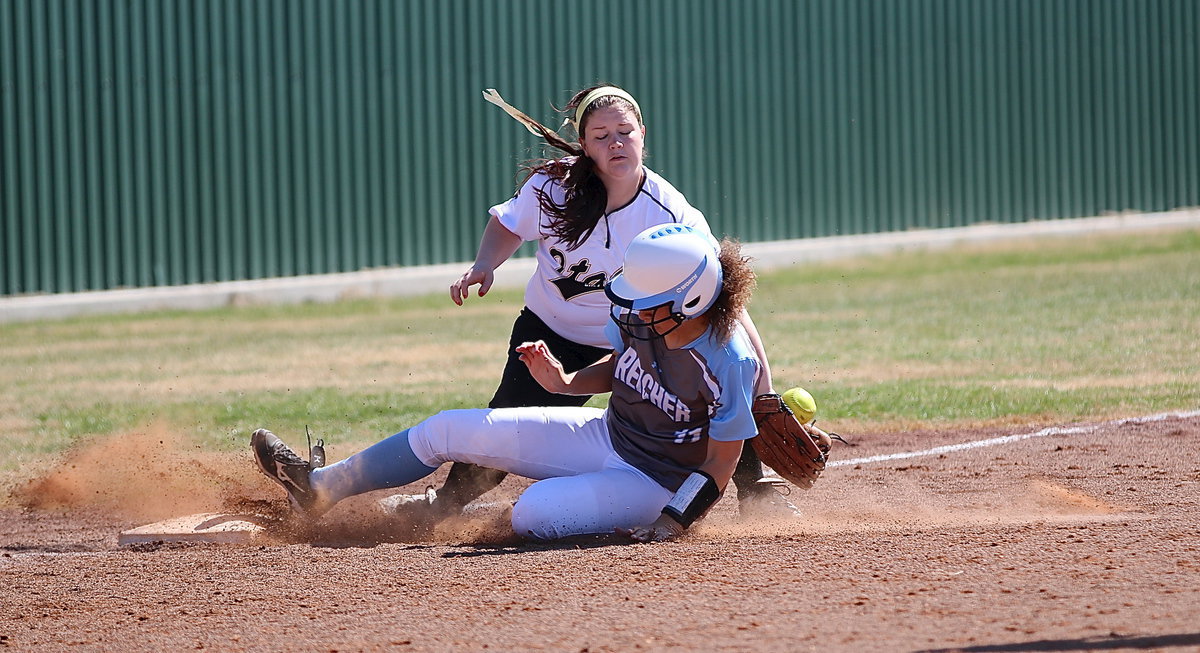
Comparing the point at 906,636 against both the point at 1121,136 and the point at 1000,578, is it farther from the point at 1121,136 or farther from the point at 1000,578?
the point at 1121,136

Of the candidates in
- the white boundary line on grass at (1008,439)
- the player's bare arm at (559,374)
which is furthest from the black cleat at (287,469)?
the white boundary line on grass at (1008,439)

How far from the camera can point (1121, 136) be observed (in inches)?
771

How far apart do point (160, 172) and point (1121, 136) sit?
1225 centimetres

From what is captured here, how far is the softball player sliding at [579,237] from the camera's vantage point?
561 centimetres

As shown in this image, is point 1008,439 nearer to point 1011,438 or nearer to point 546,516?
point 1011,438

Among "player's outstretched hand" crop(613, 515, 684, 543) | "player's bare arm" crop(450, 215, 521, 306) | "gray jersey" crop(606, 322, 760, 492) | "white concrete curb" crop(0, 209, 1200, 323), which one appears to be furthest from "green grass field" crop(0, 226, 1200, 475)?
"player's outstretched hand" crop(613, 515, 684, 543)

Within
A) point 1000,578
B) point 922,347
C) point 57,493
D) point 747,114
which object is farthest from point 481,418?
point 747,114

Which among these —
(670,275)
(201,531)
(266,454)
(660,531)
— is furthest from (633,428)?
(201,531)

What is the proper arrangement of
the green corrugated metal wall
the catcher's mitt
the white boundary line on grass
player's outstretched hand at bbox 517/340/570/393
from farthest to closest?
the green corrugated metal wall, the white boundary line on grass, the catcher's mitt, player's outstretched hand at bbox 517/340/570/393

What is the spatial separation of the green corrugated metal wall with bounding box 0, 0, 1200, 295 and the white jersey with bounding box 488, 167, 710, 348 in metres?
9.45

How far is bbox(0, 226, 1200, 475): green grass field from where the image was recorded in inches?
337

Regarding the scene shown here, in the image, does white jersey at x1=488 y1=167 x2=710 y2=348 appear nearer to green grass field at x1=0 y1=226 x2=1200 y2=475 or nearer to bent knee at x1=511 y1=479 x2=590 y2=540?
bent knee at x1=511 y1=479 x2=590 y2=540

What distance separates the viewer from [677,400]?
504cm

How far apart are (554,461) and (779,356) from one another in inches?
215
